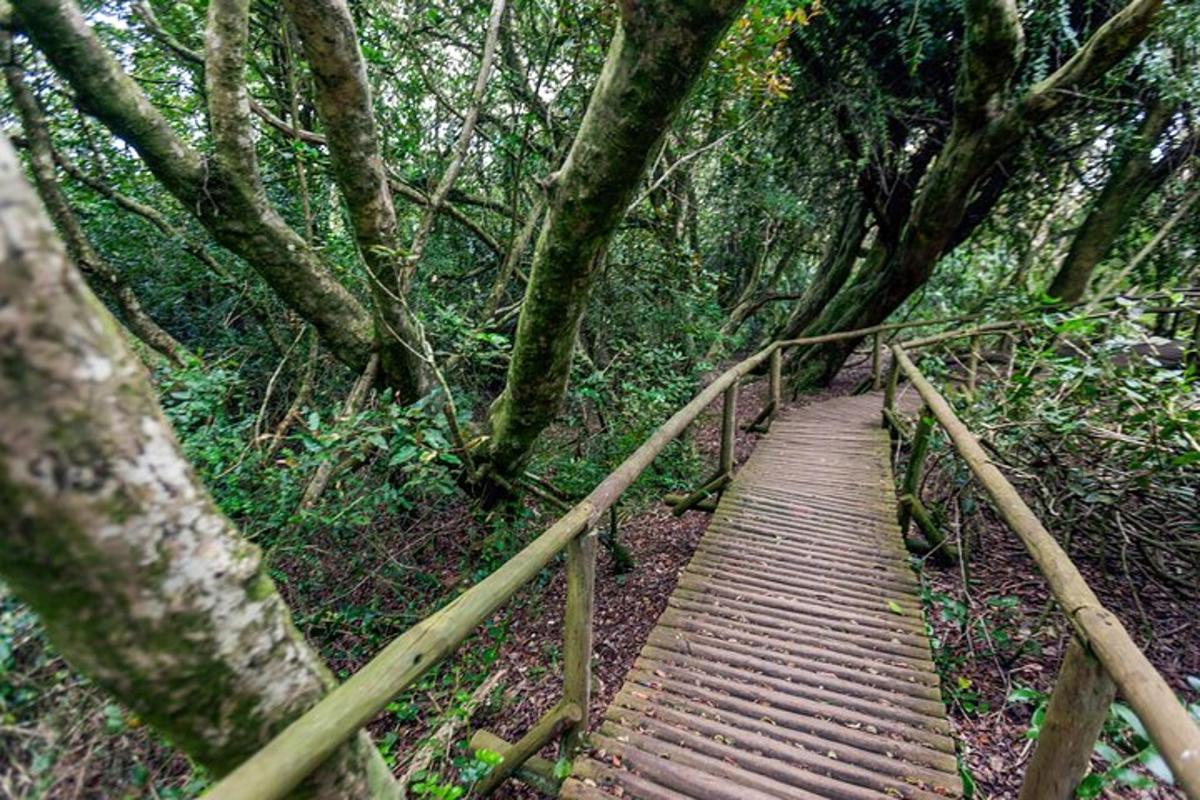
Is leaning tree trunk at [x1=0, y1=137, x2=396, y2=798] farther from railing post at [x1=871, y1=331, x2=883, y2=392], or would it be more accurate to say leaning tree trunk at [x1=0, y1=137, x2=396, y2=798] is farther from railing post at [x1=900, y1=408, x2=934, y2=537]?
railing post at [x1=871, y1=331, x2=883, y2=392]

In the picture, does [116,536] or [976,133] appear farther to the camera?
[976,133]

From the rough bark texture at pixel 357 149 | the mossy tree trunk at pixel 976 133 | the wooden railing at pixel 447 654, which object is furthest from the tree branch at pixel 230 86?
the mossy tree trunk at pixel 976 133

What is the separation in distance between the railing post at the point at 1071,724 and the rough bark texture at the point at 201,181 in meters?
4.07

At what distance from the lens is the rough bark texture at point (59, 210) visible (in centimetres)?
329

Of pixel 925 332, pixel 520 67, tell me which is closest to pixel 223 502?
pixel 520 67

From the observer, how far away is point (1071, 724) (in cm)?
152

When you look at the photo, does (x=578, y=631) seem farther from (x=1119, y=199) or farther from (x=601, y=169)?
(x=1119, y=199)

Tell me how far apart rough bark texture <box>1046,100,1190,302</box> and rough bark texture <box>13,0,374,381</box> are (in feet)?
29.5

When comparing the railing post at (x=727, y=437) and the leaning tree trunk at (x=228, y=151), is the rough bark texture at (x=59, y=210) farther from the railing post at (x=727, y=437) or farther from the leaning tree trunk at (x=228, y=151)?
the railing post at (x=727, y=437)

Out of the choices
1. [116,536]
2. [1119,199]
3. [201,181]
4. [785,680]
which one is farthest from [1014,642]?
[1119,199]

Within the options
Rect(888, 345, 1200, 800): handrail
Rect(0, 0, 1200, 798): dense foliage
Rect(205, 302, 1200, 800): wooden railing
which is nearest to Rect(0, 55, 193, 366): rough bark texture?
Rect(0, 0, 1200, 798): dense foliage

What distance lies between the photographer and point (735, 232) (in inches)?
388

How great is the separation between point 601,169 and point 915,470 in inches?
135

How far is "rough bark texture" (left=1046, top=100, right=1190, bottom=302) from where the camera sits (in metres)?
6.40
